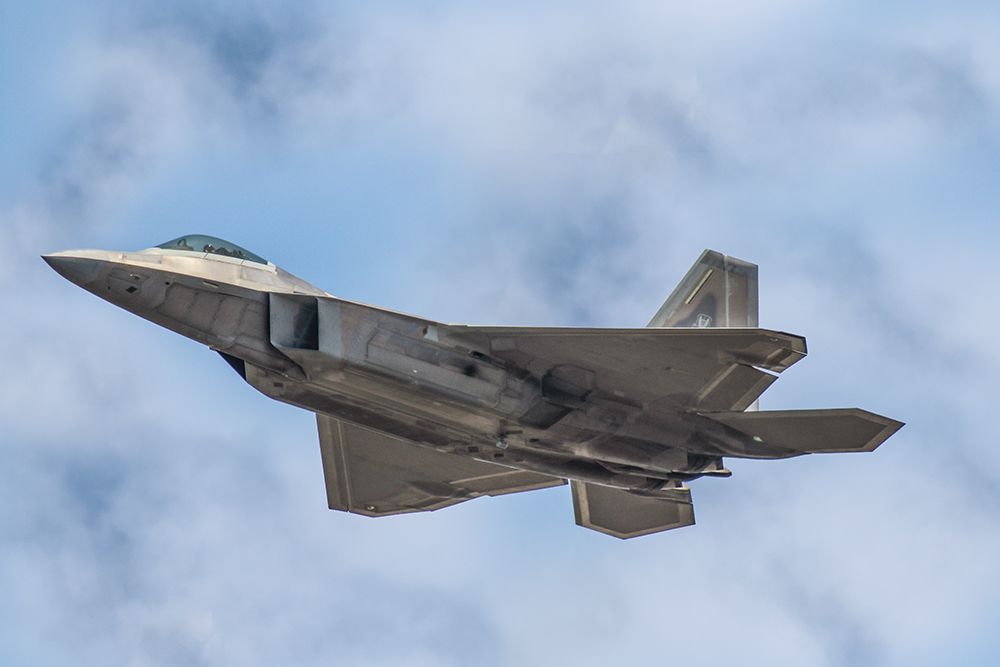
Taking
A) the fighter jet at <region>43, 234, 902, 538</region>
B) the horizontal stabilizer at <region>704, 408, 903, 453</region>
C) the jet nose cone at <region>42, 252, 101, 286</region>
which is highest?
the jet nose cone at <region>42, 252, 101, 286</region>

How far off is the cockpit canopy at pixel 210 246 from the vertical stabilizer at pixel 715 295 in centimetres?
1003

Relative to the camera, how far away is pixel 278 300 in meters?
29.4

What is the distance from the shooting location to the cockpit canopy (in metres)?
29.7

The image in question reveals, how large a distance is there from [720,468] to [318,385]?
30.6ft

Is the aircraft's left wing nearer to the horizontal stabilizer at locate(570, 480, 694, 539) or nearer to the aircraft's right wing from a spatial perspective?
the horizontal stabilizer at locate(570, 480, 694, 539)

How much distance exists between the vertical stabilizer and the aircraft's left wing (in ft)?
18.5

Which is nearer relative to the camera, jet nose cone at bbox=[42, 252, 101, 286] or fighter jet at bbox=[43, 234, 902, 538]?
jet nose cone at bbox=[42, 252, 101, 286]

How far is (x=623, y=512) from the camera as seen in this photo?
126 feet

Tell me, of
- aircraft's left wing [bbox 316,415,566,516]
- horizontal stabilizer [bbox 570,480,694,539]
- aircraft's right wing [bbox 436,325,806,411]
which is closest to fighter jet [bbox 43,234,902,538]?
aircraft's right wing [bbox 436,325,806,411]

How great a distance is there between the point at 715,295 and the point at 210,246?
1153 centimetres

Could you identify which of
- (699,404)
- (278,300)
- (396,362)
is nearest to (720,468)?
(699,404)

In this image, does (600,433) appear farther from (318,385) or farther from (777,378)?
(318,385)

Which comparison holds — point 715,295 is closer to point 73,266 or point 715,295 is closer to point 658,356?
point 658,356

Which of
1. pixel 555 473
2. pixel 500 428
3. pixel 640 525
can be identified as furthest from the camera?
pixel 640 525
